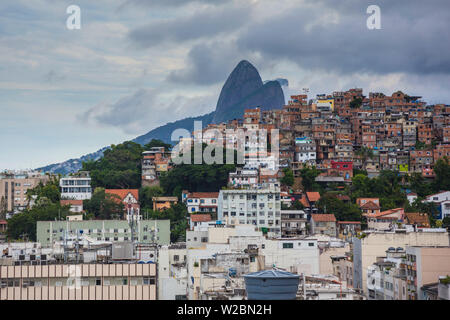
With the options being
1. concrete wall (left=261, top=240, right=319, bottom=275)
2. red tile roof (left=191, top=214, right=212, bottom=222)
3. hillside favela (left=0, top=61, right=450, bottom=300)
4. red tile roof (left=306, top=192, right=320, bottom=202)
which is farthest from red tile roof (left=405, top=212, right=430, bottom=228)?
concrete wall (left=261, top=240, right=319, bottom=275)

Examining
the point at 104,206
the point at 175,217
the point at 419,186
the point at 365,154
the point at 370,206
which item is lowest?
the point at 175,217

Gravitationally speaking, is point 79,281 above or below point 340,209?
below

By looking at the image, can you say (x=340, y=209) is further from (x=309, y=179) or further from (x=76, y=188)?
(x=76, y=188)

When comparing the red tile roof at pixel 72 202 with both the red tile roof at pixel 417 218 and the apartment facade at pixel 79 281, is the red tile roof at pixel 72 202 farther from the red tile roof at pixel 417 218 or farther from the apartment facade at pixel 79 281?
the apartment facade at pixel 79 281

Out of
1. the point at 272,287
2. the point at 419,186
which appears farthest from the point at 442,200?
the point at 272,287

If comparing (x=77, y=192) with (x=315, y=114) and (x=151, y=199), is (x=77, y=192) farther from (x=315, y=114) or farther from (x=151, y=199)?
(x=315, y=114)

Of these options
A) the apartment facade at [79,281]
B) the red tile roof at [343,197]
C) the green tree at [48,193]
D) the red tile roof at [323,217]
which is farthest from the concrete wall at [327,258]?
the green tree at [48,193]
